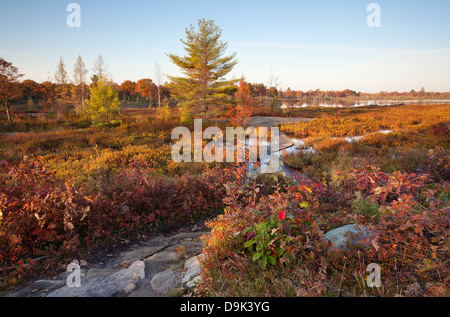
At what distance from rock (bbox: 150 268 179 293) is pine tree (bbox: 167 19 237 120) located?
74.0 ft

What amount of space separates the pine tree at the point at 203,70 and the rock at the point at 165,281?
888 inches

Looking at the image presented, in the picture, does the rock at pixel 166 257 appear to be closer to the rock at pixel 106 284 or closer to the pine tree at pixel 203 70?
the rock at pixel 106 284

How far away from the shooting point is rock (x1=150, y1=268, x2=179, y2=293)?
8.48 feet

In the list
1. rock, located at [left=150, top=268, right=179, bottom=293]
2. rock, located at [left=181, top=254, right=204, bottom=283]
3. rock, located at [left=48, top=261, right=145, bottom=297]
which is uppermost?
rock, located at [left=181, top=254, right=204, bottom=283]

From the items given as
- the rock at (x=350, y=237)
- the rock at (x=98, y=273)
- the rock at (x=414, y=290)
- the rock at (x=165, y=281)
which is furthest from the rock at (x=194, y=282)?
the rock at (x=414, y=290)

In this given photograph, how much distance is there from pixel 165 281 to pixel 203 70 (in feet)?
76.6

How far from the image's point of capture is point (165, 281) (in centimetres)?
271

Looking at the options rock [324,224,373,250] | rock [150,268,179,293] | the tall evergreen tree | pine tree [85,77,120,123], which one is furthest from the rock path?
the tall evergreen tree

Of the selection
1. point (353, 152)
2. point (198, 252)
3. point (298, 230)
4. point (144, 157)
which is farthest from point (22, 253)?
point (353, 152)

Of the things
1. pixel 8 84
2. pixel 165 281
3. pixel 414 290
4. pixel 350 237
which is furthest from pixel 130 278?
pixel 8 84

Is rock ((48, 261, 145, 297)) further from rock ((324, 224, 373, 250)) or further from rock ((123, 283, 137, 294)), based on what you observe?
rock ((324, 224, 373, 250))

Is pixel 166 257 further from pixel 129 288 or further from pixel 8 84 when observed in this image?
pixel 8 84
